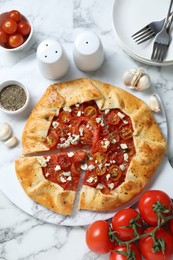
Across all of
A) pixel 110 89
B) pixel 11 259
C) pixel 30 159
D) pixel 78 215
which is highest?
pixel 110 89

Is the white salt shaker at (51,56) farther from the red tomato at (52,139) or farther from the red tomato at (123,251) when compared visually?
the red tomato at (123,251)

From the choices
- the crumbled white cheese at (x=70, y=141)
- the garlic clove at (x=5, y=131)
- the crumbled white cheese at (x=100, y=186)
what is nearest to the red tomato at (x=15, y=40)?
the garlic clove at (x=5, y=131)

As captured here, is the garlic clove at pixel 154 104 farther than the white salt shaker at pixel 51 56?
Yes

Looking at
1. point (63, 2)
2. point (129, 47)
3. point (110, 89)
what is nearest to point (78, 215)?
point (110, 89)

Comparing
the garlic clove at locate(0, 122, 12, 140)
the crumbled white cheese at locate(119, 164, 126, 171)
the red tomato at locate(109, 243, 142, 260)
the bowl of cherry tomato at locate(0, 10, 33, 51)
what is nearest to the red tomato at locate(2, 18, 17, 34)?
the bowl of cherry tomato at locate(0, 10, 33, 51)

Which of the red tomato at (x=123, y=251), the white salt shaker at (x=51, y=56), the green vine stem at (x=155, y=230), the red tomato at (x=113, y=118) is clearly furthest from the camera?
the red tomato at (x=113, y=118)

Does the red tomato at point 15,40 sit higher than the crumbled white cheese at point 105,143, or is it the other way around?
the red tomato at point 15,40

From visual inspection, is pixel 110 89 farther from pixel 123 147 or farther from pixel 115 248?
pixel 115 248
